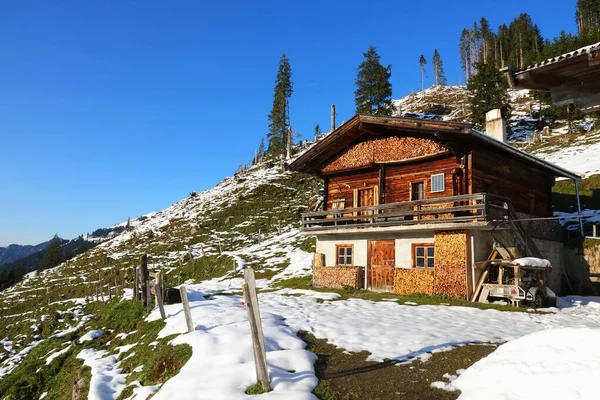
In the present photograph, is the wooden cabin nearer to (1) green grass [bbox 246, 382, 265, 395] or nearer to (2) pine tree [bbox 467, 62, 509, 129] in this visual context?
(1) green grass [bbox 246, 382, 265, 395]

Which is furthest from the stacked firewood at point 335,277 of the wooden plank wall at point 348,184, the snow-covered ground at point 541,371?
the snow-covered ground at point 541,371

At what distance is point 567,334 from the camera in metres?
6.79

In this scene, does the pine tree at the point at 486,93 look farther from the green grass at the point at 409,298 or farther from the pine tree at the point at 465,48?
the pine tree at the point at 465,48

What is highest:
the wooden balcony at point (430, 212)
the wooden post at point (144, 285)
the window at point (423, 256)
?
the wooden balcony at point (430, 212)

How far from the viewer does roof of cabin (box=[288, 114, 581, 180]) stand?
1895 cm

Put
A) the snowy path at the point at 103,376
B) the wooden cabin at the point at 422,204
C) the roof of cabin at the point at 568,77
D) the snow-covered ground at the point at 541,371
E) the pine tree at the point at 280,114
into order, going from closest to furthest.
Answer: the roof of cabin at the point at 568,77 < the snow-covered ground at the point at 541,371 < the snowy path at the point at 103,376 < the wooden cabin at the point at 422,204 < the pine tree at the point at 280,114

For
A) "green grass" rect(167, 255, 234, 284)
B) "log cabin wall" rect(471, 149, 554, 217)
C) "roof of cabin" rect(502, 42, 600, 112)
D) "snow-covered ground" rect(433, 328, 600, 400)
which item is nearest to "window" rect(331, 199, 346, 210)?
"log cabin wall" rect(471, 149, 554, 217)

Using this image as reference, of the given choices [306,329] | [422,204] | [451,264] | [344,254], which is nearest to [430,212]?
[422,204]

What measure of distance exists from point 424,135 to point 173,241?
38.4 meters

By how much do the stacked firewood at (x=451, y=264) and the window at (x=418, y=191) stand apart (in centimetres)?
294

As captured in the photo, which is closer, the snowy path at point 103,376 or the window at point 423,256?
the snowy path at point 103,376

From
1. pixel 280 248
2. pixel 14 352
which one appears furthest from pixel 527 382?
pixel 280 248

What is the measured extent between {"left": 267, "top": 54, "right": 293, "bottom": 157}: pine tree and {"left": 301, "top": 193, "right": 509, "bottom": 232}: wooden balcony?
55.9m

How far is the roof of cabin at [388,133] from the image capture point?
19.0m
